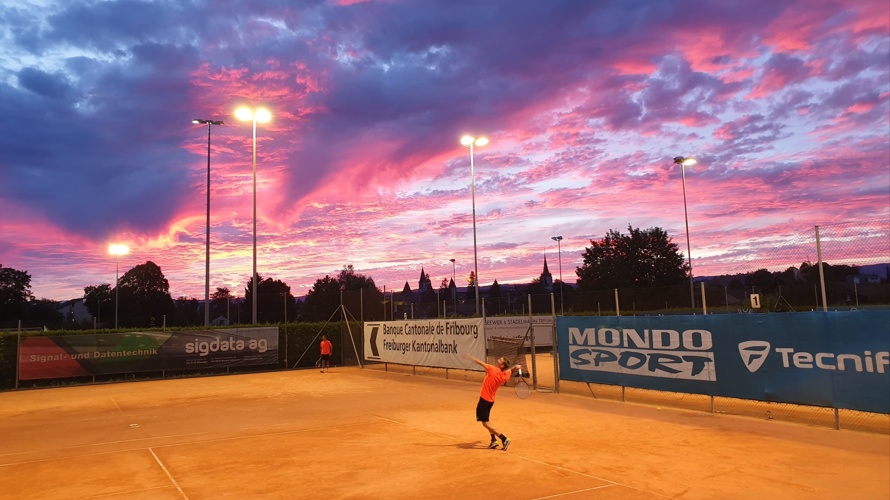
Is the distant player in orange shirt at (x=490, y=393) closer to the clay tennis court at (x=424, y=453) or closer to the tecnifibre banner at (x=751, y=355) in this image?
the clay tennis court at (x=424, y=453)

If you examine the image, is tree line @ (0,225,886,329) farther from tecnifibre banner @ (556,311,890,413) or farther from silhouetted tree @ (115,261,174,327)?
tecnifibre banner @ (556,311,890,413)

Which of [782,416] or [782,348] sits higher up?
[782,348]

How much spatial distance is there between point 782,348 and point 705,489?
19.6 ft

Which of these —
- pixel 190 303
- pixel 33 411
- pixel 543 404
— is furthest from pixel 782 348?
pixel 190 303

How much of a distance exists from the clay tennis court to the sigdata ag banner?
163 inches

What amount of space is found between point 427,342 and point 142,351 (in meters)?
12.9

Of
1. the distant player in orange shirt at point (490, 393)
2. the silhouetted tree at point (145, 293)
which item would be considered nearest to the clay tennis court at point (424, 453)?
the distant player in orange shirt at point (490, 393)

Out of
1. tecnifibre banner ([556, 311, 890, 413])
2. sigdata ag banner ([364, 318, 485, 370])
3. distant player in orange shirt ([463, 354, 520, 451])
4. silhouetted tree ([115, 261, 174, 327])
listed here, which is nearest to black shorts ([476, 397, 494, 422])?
distant player in orange shirt ([463, 354, 520, 451])

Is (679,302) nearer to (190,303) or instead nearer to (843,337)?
(843,337)

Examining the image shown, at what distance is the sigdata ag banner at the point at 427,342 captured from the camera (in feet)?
69.6

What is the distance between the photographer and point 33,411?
56.9 feet

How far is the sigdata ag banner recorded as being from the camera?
A: 21.2 meters

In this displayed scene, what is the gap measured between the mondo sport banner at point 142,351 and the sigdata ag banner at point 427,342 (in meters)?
5.62

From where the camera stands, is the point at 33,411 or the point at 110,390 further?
the point at 110,390
